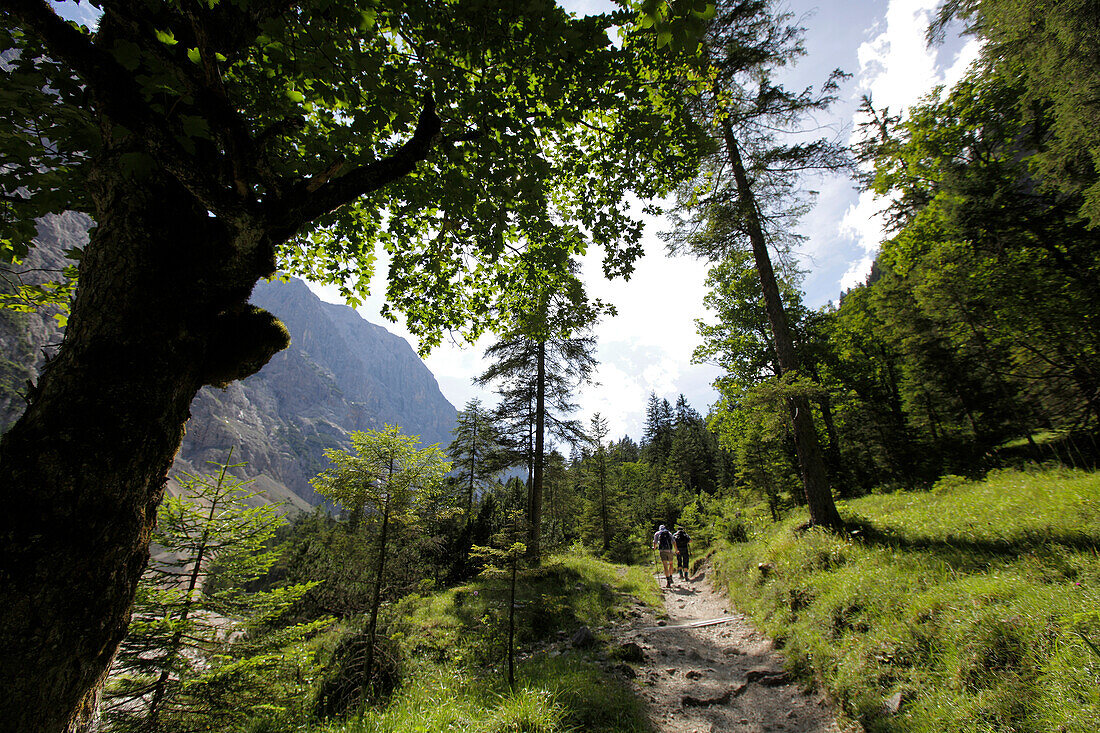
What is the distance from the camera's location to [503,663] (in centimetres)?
763

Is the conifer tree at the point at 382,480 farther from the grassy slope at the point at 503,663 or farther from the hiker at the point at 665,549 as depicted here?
the hiker at the point at 665,549

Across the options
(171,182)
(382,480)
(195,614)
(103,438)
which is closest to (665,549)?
(382,480)

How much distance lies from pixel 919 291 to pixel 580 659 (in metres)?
15.4

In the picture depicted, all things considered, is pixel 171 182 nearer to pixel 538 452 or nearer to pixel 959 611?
pixel 959 611

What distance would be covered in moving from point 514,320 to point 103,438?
5365 mm

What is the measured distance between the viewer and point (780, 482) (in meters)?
20.7

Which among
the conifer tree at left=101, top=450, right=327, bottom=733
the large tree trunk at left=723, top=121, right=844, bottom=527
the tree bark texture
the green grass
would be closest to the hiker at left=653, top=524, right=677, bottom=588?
the tree bark texture

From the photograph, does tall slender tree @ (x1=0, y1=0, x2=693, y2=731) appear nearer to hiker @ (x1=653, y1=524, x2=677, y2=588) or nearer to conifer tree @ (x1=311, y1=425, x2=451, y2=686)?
conifer tree @ (x1=311, y1=425, x2=451, y2=686)

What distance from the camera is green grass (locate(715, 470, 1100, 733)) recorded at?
10.6ft


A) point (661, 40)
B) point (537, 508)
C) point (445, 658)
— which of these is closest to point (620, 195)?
point (661, 40)

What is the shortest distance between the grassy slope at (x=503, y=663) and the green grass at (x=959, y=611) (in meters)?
2.79

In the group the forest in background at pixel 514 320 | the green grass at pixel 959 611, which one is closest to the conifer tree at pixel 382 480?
the forest in background at pixel 514 320

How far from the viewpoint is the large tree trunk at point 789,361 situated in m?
8.70

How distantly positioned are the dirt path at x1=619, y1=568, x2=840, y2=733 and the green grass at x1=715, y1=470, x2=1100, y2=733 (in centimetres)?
40
